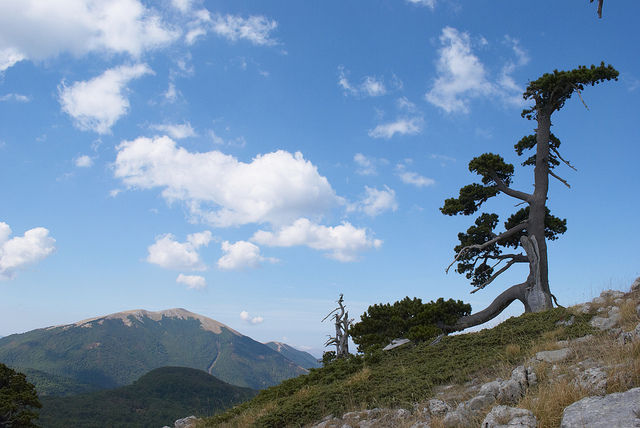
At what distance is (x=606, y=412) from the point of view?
477 cm

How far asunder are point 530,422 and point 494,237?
76.3 feet

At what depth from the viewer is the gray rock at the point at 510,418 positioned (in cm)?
521

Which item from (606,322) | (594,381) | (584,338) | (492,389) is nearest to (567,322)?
(606,322)

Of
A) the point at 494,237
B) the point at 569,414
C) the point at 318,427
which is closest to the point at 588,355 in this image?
the point at 569,414

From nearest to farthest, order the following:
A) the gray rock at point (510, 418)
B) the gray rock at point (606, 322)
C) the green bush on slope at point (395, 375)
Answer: the gray rock at point (510, 418)
the green bush on slope at point (395, 375)
the gray rock at point (606, 322)

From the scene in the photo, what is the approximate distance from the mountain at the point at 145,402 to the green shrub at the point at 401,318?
7391 centimetres

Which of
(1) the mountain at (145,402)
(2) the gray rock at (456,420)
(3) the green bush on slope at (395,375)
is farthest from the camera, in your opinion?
(1) the mountain at (145,402)

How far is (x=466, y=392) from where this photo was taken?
29.3ft

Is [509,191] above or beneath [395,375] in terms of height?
above

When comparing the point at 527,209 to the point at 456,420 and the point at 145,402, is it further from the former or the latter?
the point at 145,402

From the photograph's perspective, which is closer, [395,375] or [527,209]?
[395,375]

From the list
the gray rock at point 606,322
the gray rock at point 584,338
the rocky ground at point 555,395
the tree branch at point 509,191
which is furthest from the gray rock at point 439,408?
the tree branch at point 509,191

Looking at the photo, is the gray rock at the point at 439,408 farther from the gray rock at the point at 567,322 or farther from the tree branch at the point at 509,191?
the tree branch at the point at 509,191

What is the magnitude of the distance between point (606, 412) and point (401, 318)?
15.9 metres
